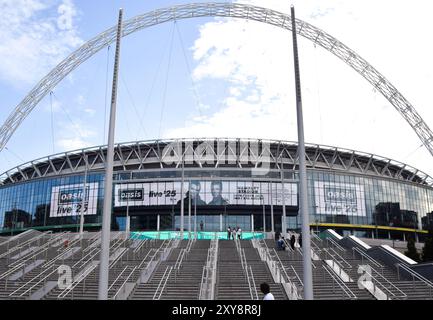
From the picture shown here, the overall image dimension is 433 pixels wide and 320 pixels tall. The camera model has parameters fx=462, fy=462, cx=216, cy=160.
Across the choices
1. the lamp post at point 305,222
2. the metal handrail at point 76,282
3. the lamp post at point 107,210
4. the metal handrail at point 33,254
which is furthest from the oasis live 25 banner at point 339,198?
the lamp post at point 107,210

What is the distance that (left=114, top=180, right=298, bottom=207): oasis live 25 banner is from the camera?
76750mm

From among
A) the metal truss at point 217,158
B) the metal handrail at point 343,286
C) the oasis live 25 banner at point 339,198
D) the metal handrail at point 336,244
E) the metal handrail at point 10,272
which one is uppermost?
the metal truss at point 217,158

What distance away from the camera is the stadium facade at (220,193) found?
77.2 meters

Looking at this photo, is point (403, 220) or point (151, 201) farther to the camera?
point (403, 220)

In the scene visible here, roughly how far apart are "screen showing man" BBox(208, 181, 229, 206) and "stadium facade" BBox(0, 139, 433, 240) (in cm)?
17

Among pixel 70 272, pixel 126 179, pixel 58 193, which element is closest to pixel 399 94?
pixel 126 179

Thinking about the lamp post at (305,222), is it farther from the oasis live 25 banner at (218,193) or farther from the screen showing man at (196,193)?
the screen showing man at (196,193)

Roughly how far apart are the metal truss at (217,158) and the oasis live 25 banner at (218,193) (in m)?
5.64

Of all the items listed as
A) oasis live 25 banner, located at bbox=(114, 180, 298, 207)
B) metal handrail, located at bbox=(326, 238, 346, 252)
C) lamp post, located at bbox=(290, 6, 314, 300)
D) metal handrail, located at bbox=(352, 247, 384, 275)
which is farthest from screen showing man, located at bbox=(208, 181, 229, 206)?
lamp post, located at bbox=(290, 6, 314, 300)
